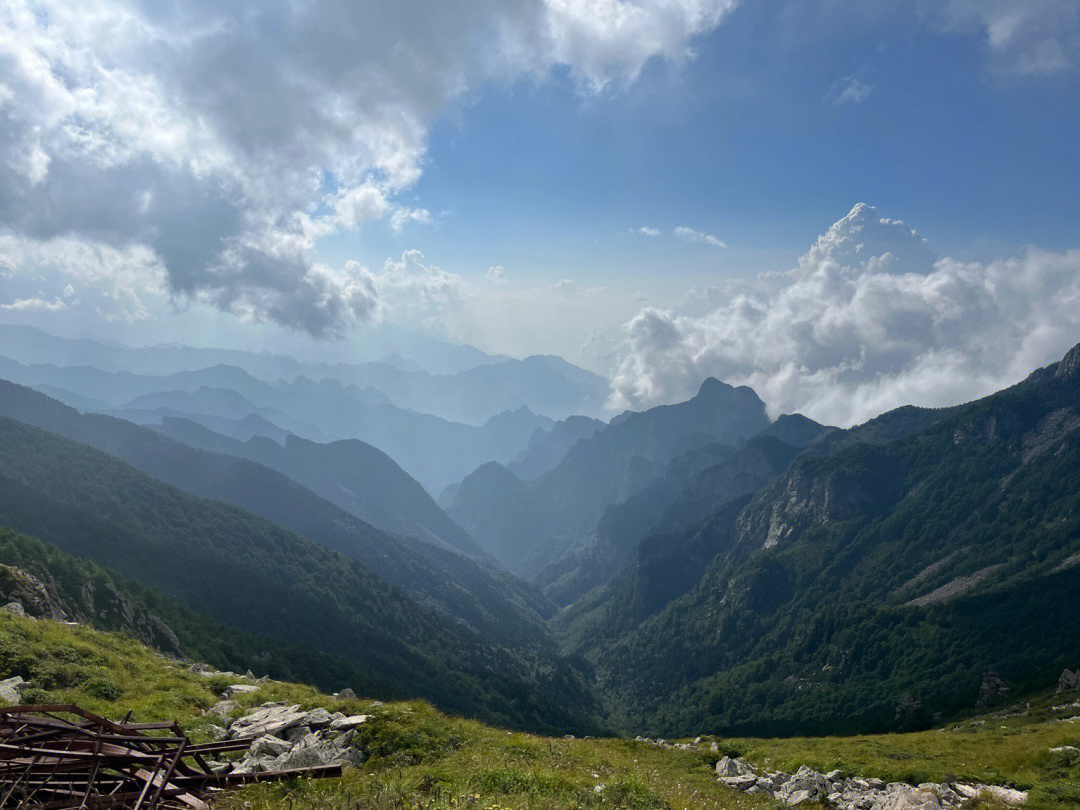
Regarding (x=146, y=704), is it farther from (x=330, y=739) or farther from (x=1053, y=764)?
(x=1053, y=764)

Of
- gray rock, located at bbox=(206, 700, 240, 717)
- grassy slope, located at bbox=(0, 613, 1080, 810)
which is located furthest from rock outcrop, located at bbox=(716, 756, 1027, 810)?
gray rock, located at bbox=(206, 700, 240, 717)

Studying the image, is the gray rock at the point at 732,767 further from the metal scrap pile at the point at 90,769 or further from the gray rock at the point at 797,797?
the metal scrap pile at the point at 90,769

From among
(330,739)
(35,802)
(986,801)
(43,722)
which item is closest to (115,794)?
(35,802)

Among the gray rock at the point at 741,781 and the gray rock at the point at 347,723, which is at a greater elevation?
the gray rock at the point at 347,723

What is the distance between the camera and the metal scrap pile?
10914 millimetres

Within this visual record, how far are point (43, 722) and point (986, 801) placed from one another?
1238 inches

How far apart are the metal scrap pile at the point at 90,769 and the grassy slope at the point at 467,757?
115 centimetres

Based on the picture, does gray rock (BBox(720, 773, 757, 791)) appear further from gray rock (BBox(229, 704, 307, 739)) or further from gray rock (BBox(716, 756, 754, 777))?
gray rock (BBox(229, 704, 307, 739))

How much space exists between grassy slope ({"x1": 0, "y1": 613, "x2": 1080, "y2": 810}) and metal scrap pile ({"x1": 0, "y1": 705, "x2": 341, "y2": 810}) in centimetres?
115

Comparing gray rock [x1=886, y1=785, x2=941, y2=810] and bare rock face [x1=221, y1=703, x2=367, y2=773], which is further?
gray rock [x1=886, y1=785, x2=941, y2=810]

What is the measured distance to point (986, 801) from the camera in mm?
22062

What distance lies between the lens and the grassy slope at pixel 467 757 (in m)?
14.2

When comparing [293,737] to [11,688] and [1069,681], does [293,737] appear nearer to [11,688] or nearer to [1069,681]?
[11,688]

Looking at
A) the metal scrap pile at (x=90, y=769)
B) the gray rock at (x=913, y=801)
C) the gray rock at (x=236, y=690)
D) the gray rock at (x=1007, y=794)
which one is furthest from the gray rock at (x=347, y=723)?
the gray rock at (x=1007, y=794)
